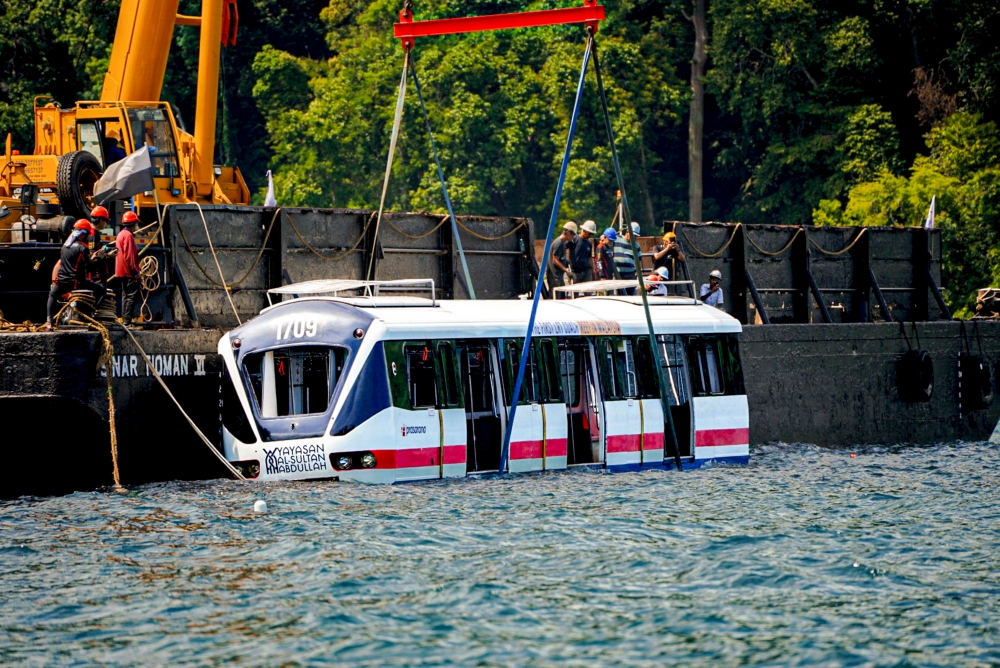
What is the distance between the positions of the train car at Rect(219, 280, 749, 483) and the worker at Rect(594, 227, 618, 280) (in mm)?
4103

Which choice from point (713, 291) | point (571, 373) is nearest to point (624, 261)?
point (713, 291)

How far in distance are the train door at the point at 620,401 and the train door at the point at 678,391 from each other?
72 cm

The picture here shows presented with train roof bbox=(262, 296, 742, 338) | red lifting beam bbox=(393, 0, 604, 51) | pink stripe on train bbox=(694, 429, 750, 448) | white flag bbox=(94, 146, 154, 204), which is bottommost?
pink stripe on train bbox=(694, 429, 750, 448)

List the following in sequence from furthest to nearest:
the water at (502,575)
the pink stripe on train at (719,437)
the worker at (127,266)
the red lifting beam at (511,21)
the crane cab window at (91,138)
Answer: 1. the crane cab window at (91,138)
2. the pink stripe on train at (719,437)
3. the red lifting beam at (511,21)
4. the worker at (127,266)
5. the water at (502,575)

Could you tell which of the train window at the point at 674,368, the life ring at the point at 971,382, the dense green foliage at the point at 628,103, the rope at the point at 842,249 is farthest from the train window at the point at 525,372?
the dense green foliage at the point at 628,103

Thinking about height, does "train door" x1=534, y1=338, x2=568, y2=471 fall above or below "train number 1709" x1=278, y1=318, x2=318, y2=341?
below

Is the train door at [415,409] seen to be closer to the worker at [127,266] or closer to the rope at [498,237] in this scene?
the worker at [127,266]

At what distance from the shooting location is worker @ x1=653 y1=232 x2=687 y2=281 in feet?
85.8

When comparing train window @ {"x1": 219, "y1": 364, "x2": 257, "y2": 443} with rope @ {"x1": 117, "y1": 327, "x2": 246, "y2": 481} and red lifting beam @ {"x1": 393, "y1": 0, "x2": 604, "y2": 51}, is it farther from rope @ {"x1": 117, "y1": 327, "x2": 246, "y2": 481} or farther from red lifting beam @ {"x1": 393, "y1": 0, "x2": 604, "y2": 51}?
red lifting beam @ {"x1": 393, "y1": 0, "x2": 604, "y2": 51}

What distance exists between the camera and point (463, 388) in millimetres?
18969

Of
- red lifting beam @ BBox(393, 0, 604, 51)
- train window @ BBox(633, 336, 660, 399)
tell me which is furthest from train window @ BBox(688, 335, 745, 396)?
red lifting beam @ BBox(393, 0, 604, 51)

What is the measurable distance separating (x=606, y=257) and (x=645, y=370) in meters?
5.80

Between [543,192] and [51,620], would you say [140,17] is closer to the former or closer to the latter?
[51,620]

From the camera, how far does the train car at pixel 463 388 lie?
17.8 metres
